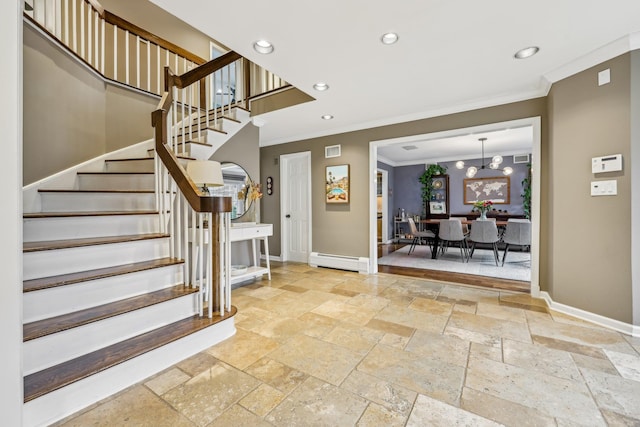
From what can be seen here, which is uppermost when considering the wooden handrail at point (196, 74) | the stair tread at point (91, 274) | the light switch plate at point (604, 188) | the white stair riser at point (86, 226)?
the wooden handrail at point (196, 74)

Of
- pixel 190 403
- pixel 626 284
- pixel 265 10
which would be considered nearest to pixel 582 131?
pixel 626 284

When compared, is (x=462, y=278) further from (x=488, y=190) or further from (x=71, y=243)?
(x=71, y=243)

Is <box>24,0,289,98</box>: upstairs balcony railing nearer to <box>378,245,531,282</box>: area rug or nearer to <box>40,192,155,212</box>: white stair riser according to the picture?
<box>40,192,155,212</box>: white stair riser

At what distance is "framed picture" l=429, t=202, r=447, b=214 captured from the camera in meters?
8.02

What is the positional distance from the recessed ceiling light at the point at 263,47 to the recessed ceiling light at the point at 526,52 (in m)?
2.22

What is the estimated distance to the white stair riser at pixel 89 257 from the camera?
5.82 ft

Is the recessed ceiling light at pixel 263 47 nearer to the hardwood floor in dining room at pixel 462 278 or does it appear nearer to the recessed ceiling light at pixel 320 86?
the recessed ceiling light at pixel 320 86

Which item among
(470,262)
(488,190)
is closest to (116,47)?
(470,262)

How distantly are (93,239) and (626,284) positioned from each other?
4.48 metres

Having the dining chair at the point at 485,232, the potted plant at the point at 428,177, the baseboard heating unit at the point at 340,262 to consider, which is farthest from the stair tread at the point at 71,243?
the potted plant at the point at 428,177

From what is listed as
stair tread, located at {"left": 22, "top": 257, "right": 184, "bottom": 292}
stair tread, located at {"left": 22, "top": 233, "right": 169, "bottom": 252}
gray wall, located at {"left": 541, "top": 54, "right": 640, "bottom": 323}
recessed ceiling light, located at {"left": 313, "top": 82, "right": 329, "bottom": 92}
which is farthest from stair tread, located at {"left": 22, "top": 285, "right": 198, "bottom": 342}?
gray wall, located at {"left": 541, "top": 54, "right": 640, "bottom": 323}

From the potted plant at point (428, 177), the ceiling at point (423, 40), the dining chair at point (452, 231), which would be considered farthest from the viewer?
the potted plant at point (428, 177)

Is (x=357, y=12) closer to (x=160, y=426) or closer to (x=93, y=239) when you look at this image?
(x=93, y=239)

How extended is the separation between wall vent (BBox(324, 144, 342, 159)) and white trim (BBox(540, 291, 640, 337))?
11.5 ft
